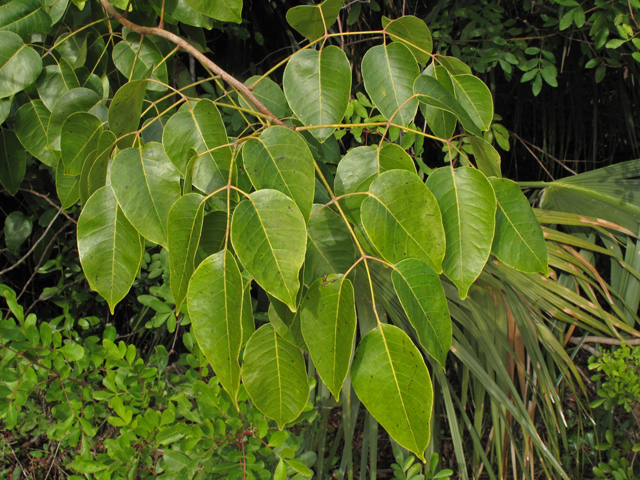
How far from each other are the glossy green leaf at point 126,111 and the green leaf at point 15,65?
0.73ft

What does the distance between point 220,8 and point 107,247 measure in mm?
309

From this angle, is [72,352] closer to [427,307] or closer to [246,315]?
[246,315]

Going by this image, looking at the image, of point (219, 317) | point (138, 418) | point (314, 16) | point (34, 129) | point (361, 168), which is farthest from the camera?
point (138, 418)

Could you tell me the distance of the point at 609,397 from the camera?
1097 millimetres

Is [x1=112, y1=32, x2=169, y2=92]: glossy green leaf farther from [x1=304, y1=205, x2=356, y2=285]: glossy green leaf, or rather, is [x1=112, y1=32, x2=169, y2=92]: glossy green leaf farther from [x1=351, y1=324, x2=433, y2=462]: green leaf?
[x1=351, y1=324, x2=433, y2=462]: green leaf

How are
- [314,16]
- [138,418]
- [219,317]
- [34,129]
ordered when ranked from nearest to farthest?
[219,317] < [314,16] < [34,129] < [138,418]

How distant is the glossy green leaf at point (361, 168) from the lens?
406 millimetres

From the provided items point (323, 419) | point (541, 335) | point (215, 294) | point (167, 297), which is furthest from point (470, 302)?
point (215, 294)

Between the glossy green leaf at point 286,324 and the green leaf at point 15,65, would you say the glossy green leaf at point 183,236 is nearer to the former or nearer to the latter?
the glossy green leaf at point 286,324

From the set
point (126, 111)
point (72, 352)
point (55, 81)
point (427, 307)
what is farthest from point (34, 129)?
point (427, 307)

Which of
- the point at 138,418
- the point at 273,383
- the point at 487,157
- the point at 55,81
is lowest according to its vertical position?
the point at 138,418

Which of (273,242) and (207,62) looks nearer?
(273,242)

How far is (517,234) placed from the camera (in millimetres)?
Answer: 385

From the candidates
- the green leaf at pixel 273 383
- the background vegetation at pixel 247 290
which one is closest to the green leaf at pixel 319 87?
the background vegetation at pixel 247 290
